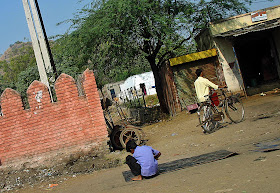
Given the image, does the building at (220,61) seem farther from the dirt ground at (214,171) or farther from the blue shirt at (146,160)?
the blue shirt at (146,160)

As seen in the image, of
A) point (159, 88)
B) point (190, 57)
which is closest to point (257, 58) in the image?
point (190, 57)

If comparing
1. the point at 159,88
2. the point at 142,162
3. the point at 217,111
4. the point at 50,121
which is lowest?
the point at 142,162

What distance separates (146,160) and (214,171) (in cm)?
131

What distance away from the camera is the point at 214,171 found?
5.51 meters

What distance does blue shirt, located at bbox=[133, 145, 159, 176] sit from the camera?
6242mm

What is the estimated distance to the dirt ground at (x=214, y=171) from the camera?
459cm

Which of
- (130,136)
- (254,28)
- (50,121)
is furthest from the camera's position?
(254,28)

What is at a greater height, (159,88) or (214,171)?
A: (159,88)

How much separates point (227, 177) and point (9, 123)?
696 centimetres

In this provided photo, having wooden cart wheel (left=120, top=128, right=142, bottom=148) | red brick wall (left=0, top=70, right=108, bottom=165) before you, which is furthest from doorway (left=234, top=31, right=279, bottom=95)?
red brick wall (left=0, top=70, right=108, bottom=165)

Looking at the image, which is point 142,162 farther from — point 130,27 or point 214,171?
point 130,27

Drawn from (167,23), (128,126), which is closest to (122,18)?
(167,23)

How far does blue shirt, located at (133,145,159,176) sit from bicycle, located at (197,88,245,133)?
3.71 meters

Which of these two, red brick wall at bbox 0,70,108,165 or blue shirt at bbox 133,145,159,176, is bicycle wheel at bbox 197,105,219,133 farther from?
blue shirt at bbox 133,145,159,176
